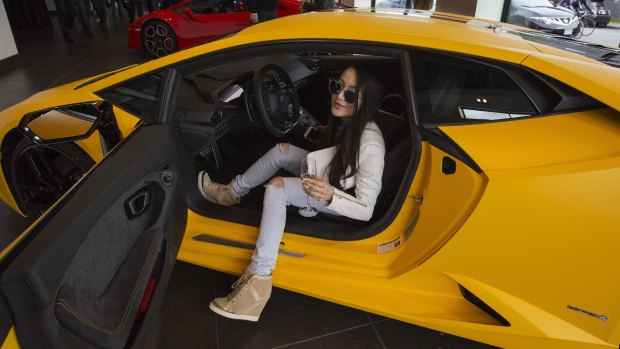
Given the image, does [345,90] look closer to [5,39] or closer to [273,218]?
A: [273,218]

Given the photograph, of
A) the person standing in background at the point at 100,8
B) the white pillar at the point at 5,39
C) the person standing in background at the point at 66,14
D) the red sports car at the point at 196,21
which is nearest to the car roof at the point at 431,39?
the red sports car at the point at 196,21

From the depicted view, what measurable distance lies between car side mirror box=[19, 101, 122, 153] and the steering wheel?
1.84 ft

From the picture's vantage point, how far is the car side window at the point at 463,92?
1190 millimetres

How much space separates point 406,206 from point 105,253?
0.92m

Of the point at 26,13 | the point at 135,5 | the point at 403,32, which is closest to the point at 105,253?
the point at 403,32

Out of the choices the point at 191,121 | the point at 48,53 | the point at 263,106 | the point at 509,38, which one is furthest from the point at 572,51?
the point at 48,53

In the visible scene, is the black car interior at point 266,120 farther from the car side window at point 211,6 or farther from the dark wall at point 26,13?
the dark wall at point 26,13

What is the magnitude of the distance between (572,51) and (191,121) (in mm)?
1443

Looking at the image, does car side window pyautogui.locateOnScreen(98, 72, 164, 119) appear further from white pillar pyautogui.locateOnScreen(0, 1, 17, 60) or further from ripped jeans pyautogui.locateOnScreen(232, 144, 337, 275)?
white pillar pyautogui.locateOnScreen(0, 1, 17, 60)

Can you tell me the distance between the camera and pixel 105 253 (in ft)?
3.43

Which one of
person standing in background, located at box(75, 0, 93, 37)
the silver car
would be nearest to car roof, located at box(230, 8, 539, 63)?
the silver car

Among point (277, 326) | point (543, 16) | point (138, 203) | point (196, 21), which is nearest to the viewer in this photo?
point (138, 203)

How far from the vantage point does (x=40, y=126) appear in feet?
5.43

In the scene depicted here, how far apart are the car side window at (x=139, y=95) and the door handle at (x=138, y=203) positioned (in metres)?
0.46
